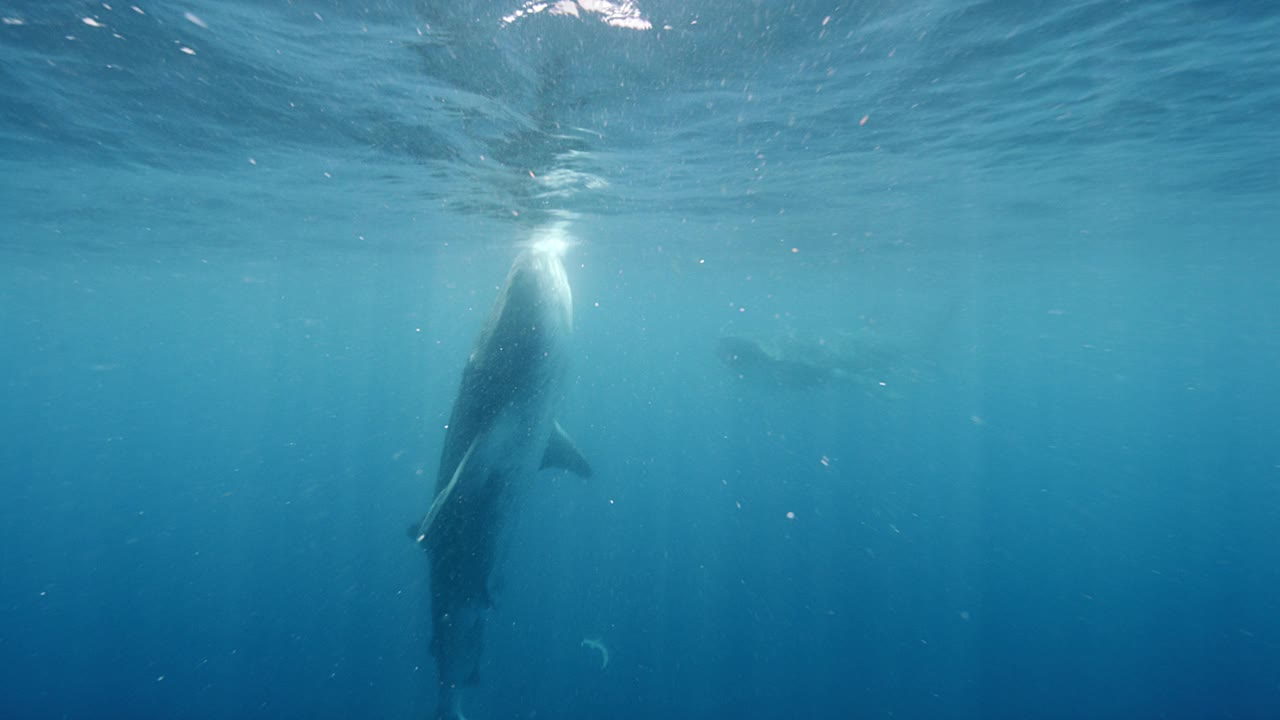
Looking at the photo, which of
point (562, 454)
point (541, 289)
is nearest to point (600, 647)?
point (562, 454)

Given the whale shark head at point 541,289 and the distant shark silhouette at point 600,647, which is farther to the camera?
the distant shark silhouette at point 600,647

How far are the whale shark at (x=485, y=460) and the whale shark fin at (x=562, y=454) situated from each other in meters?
1.32

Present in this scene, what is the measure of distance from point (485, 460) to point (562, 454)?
331 centimetres

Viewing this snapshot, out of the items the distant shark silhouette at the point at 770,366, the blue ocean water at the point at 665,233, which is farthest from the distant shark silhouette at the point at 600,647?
the distant shark silhouette at the point at 770,366

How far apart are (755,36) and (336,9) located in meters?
5.67

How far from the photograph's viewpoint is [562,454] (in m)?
8.76

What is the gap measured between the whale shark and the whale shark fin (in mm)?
1318

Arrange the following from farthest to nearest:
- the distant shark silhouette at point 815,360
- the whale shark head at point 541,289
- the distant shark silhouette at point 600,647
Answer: the distant shark silhouette at point 815,360, the distant shark silhouette at point 600,647, the whale shark head at point 541,289

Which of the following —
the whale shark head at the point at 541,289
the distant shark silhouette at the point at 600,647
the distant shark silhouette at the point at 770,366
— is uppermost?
the whale shark head at the point at 541,289

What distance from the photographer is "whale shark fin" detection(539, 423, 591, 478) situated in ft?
28.2

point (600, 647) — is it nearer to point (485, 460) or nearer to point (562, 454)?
point (562, 454)

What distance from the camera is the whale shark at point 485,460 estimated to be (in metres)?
5.45

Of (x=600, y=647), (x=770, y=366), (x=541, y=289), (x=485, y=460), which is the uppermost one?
(x=541, y=289)

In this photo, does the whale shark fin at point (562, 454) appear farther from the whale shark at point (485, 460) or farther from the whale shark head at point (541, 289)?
the whale shark head at point (541, 289)
